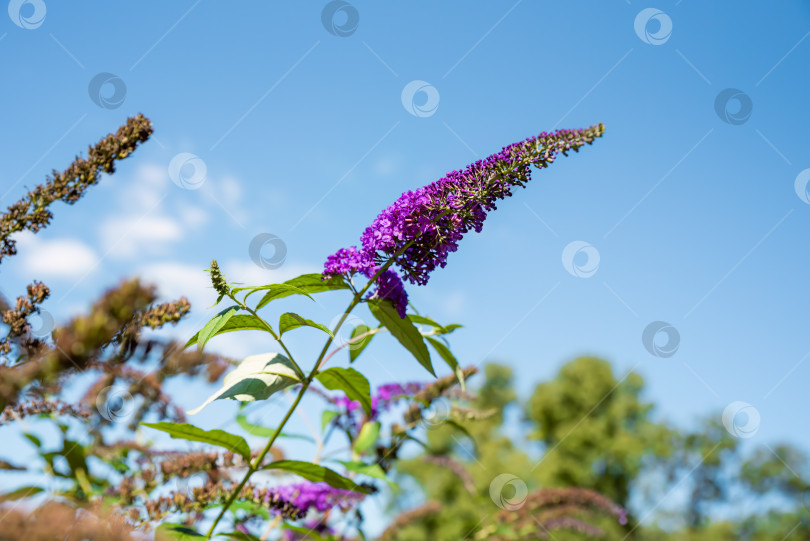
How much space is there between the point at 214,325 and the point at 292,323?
0.70ft

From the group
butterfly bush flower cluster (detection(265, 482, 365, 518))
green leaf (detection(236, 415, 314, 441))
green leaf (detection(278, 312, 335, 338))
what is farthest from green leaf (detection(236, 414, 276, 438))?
green leaf (detection(278, 312, 335, 338))

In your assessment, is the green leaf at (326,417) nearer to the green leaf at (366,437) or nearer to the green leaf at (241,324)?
the green leaf at (366,437)

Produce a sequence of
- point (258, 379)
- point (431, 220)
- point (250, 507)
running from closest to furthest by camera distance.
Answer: point (258, 379), point (431, 220), point (250, 507)

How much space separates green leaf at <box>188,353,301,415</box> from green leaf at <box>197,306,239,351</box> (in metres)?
0.14

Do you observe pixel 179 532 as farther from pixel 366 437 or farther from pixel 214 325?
pixel 366 437

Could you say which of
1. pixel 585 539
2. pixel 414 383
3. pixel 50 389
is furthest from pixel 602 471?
pixel 50 389

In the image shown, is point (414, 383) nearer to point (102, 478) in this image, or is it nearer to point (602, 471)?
point (102, 478)

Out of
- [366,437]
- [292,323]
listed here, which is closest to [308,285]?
[292,323]

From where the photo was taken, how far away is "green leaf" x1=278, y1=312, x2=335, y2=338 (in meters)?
1.19

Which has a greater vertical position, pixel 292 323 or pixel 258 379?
pixel 292 323

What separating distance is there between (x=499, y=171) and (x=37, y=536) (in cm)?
115

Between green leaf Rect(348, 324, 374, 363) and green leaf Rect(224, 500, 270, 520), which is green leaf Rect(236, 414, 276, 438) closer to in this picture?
green leaf Rect(224, 500, 270, 520)

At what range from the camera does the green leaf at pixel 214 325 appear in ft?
3.36

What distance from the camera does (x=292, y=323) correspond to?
123cm
